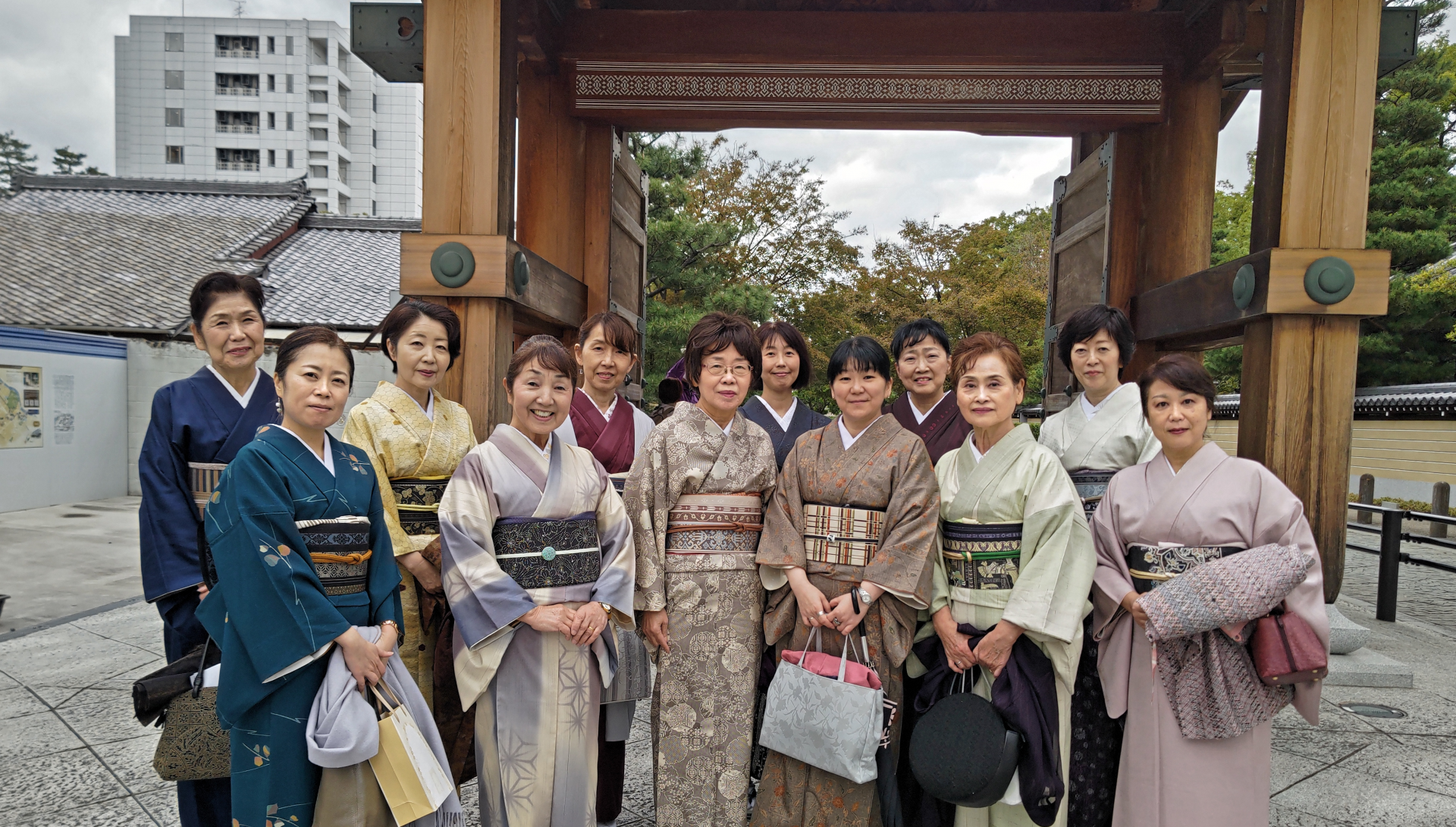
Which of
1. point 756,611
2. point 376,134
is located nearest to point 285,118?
point 376,134

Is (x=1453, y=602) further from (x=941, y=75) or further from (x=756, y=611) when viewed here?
(x=756, y=611)

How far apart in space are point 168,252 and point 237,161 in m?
34.3

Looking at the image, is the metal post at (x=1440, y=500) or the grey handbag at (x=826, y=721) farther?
the metal post at (x=1440, y=500)

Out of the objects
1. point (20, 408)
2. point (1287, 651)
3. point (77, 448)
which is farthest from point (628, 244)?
point (77, 448)

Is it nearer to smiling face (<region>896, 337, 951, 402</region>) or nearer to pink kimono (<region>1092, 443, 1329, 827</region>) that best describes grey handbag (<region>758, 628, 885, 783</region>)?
pink kimono (<region>1092, 443, 1329, 827</region>)

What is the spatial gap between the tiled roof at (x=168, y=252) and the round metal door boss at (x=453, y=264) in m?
12.0

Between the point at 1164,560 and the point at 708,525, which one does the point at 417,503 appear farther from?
the point at 1164,560

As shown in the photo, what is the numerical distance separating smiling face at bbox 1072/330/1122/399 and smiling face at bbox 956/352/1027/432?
2.01ft

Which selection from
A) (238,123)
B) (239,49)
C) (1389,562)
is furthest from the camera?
(238,123)

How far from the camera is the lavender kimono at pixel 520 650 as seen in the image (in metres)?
2.28

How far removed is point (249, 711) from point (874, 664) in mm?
1786

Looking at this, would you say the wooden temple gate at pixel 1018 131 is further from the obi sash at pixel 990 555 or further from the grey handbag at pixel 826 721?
the grey handbag at pixel 826 721

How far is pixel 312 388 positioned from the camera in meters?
2.10

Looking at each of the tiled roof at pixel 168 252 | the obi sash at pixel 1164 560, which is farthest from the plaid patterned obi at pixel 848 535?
the tiled roof at pixel 168 252
